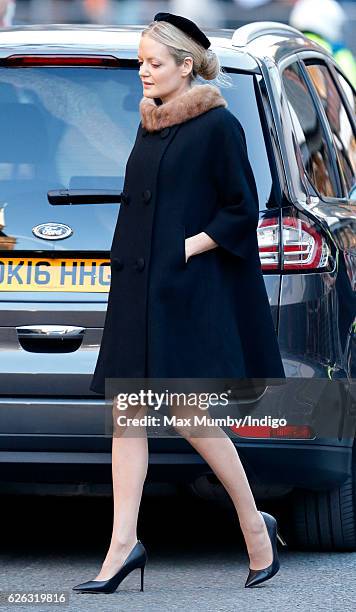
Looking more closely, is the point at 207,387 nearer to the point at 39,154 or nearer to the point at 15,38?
the point at 39,154

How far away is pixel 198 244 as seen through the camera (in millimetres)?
4516

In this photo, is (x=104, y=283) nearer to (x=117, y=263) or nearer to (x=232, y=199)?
(x=117, y=263)

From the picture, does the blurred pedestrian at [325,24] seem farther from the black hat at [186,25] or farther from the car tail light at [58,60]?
the black hat at [186,25]

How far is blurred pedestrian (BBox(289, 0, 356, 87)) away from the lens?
12250 mm

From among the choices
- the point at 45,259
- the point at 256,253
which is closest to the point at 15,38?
the point at 45,259

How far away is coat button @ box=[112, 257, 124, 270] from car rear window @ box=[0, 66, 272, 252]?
0.25m

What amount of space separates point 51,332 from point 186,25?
992 millimetres

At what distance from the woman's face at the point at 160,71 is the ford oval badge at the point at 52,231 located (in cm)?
50

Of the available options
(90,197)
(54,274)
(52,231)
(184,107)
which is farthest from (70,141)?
(184,107)

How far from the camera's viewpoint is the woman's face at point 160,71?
457cm

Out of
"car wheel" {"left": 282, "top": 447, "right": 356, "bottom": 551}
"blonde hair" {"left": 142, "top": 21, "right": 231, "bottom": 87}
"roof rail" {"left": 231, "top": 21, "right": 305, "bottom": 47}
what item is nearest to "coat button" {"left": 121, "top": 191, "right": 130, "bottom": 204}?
"blonde hair" {"left": 142, "top": 21, "right": 231, "bottom": 87}

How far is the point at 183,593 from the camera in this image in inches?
188

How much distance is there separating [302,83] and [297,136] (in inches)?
22.6

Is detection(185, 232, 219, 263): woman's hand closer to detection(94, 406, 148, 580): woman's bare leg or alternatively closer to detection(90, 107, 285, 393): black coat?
detection(90, 107, 285, 393): black coat
